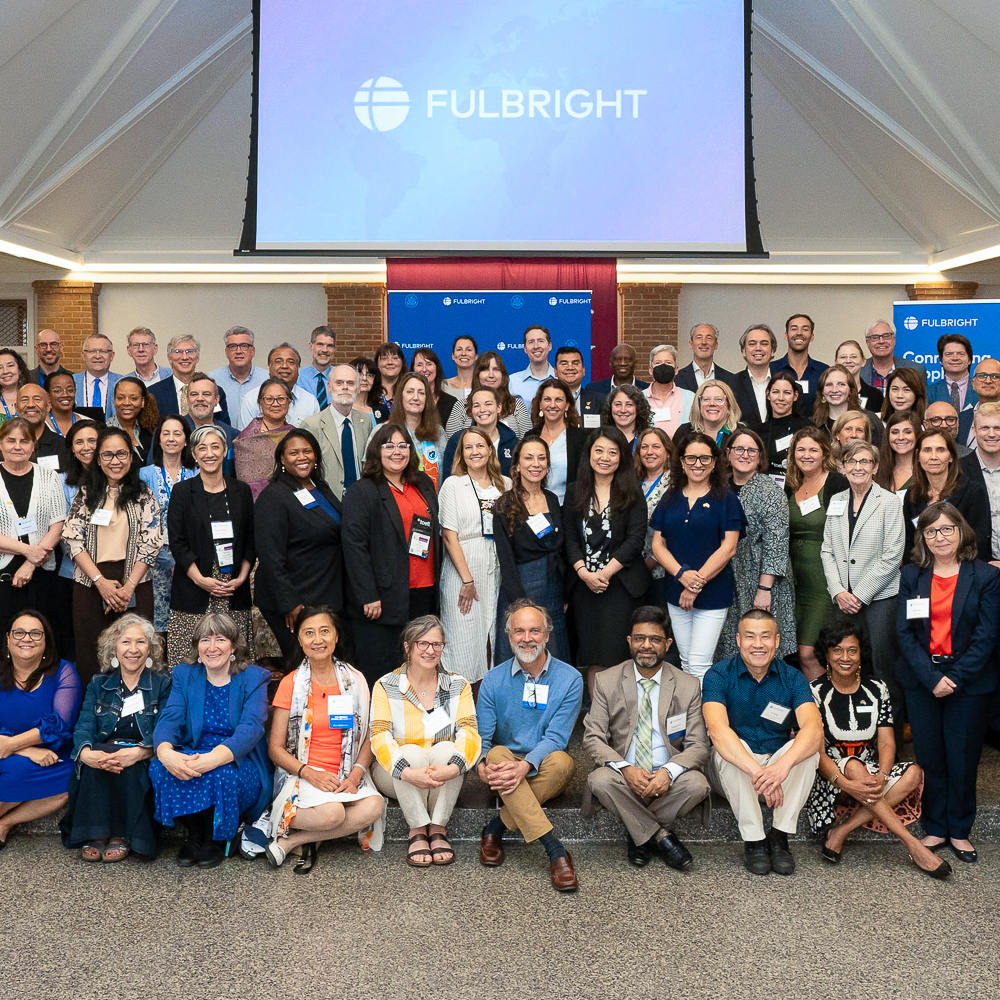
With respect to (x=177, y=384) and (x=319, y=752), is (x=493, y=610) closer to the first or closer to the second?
(x=319, y=752)

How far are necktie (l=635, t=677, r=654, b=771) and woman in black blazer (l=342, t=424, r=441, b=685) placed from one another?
1.06 meters

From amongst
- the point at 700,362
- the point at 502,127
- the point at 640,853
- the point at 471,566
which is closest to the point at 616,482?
the point at 471,566

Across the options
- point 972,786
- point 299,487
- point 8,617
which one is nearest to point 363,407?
point 299,487

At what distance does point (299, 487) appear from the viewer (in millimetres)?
4605

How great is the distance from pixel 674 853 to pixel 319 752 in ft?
4.49

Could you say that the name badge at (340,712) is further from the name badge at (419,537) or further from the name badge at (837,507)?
the name badge at (837,507)

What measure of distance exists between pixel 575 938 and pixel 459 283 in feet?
21.7

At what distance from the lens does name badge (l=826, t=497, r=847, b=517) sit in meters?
4.50

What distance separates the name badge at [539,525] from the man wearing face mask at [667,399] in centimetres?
148

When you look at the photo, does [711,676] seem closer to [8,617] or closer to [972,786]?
[972,786]

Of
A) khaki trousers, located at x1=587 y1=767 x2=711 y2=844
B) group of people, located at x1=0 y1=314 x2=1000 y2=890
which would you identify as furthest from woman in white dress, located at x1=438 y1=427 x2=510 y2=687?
khaki trousers, located at x1=587 y1=767 x2=711 y2=844

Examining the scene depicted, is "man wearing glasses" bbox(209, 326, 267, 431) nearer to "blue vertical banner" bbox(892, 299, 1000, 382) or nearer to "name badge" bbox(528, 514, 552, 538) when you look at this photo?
"name badge" bbox(528, 514, 552, 538)

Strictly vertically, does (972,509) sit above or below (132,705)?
above

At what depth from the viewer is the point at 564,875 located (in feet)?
12.3
